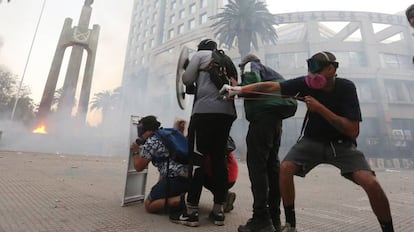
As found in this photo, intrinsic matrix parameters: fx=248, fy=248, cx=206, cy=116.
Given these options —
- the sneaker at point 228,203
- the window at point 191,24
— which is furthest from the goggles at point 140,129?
the window at point 191,24

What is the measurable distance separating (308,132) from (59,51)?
85.1 ft

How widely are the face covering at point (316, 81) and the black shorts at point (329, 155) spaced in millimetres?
438

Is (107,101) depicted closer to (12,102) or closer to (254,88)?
(12,102)

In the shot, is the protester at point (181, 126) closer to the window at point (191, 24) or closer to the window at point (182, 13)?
the window at point (191, 24)

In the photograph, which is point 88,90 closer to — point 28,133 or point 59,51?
point 59,51

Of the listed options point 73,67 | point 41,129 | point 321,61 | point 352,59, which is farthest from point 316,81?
point 352,59

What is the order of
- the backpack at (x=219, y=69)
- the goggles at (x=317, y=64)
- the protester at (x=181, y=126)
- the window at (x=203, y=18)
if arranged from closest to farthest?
the goggles at (x=317, y=64) → the backpack at (x=219, y=69) → the protester at (x=181, y=126) → the window at (x=203, y=18)

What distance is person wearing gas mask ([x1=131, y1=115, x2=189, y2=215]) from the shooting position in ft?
8.27

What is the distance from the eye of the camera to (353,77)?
28.1 meters

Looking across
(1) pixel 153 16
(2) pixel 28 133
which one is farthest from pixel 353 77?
(1) pixel 153 16

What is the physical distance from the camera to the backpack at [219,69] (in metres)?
2.46

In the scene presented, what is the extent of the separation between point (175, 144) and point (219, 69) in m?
0.89

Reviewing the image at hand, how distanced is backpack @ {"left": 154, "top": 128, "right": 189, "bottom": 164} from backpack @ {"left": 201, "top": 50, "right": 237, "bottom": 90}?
700mm

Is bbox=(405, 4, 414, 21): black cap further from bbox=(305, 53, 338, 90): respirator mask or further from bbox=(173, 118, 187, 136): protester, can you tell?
bbox=(173, 118, 187, 136): protester
